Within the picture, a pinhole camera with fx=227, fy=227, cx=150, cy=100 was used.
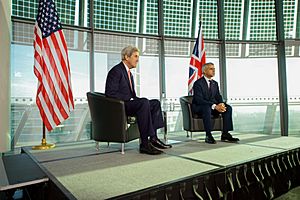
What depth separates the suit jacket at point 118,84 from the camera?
251 cm

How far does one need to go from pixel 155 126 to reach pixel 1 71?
2299 millimetres

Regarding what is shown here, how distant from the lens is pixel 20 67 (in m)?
3.86

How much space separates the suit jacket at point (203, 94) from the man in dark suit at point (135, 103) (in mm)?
764

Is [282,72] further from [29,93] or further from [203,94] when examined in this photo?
[29,93]

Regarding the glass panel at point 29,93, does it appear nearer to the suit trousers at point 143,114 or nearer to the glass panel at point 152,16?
the glass panel at point 152,16

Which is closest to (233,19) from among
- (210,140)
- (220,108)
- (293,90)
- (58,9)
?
(293,90)

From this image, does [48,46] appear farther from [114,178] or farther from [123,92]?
[114,178]

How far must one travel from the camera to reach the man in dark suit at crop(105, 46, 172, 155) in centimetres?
240

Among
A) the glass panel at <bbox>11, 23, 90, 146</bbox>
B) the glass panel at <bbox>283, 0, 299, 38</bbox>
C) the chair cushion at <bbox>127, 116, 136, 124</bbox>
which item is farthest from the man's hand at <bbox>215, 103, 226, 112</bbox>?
the glass panel at <bbox>283, 0, 299, 38</bbox>

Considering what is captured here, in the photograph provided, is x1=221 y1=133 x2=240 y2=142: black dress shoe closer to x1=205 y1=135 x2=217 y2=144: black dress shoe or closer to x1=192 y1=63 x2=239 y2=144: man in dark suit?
x1=192 y1=63 x2=239 y2=144: man in dark suit

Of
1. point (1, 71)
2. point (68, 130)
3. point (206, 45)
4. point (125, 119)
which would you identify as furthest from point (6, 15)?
point (206, 45)

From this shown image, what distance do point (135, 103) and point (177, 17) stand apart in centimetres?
351

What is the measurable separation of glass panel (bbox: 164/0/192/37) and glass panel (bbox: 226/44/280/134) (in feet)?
3.98

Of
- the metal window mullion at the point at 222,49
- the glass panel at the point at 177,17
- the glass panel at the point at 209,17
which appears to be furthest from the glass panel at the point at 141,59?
the metal window mullion at the point at 222,49
